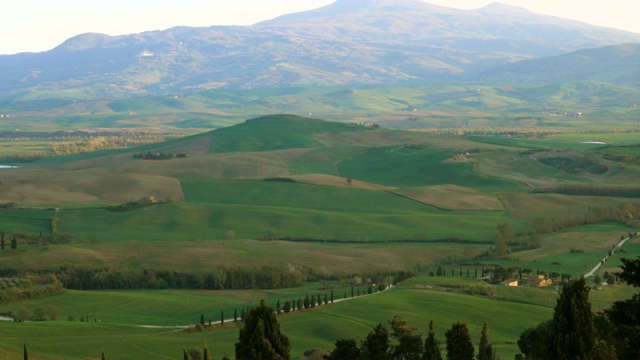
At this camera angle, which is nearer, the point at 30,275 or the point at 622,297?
the point at 622,297

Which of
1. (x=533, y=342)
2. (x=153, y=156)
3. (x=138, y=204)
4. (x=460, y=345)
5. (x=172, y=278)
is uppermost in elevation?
(x=460, y=345)

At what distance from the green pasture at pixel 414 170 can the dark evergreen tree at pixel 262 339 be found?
99.3 metres

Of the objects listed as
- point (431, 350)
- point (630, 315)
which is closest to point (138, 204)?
point (431, 350)

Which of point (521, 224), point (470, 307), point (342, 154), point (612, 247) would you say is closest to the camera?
point (470, 307)

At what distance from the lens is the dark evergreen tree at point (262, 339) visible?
46.4 metres

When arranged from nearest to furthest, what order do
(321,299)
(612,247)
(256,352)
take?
(256,352), (321,299), (612,247)

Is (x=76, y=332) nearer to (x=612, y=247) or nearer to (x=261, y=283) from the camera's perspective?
(x=261, y=283)

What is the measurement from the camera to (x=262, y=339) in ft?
152

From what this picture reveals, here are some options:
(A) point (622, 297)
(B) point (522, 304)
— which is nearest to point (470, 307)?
(B) point (522, 304)

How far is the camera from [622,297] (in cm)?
7562

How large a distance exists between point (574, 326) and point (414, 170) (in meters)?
122

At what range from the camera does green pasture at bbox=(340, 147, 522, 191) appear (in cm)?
15000

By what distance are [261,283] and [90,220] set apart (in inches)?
1300

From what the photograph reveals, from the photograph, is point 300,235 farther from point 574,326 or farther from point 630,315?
point 630,315
